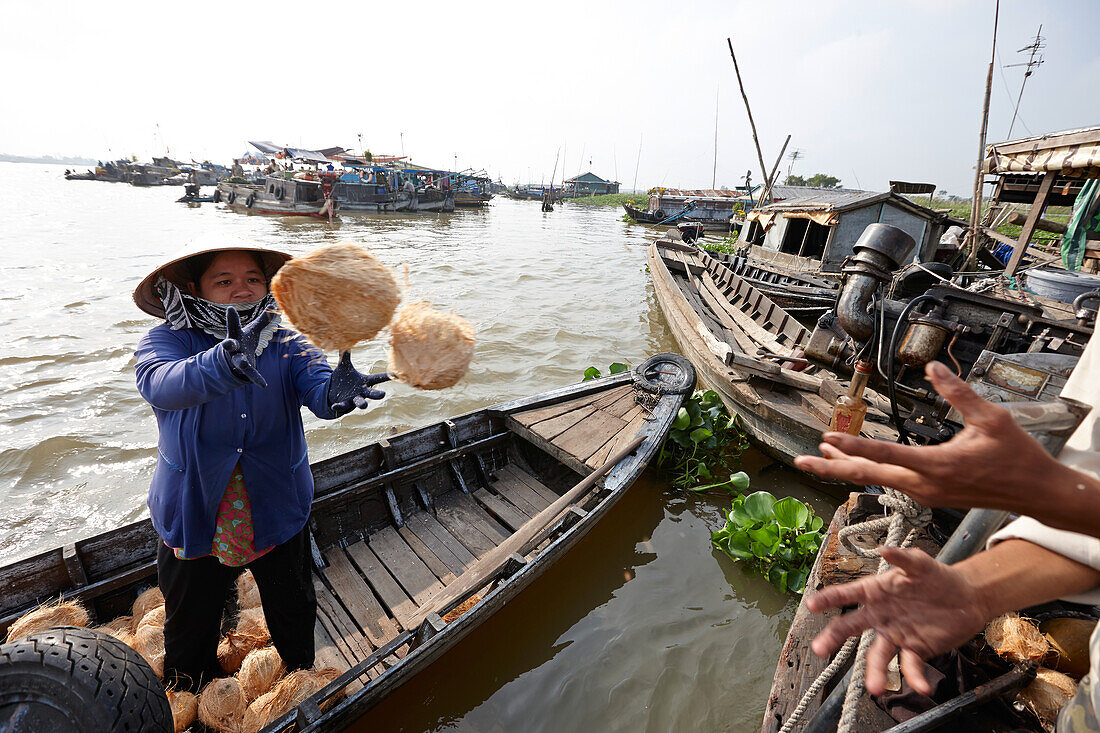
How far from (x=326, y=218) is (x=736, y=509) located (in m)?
30.0

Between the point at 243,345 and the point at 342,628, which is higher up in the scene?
the point at 243,345

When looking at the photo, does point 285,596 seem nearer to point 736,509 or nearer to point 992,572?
point 992,572

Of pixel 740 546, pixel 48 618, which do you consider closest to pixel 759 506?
pixel 740 546

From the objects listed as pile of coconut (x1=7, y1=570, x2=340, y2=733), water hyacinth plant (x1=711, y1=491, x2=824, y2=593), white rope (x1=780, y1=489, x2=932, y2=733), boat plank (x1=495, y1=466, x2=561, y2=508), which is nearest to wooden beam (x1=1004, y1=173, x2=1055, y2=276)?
water hyacinth plant (x1=711, y1=491, x2=824, y2=593)

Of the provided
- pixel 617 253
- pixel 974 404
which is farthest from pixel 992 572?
pixel 617 253

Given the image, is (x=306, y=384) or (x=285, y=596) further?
(x=285, y=596)

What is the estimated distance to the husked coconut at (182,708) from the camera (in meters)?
2.41

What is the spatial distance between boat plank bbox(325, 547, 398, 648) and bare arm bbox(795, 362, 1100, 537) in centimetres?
347

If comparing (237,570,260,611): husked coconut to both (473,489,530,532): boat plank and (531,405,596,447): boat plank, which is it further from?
(531,405,596,447): boat plank

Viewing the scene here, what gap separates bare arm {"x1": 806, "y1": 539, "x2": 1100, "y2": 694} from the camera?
100cm

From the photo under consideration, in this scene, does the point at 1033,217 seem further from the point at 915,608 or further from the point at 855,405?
the point at 915,608

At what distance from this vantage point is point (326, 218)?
92.7 ft

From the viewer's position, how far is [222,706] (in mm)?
2449

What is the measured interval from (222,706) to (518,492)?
114 inches
